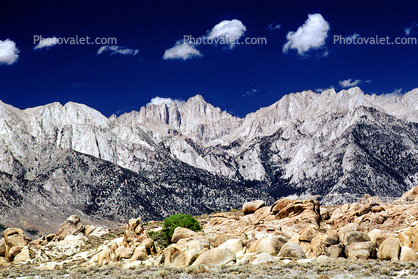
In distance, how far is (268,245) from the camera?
135ft

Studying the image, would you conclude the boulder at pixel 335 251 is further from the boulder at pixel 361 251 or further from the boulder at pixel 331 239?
the boulder at pixel 331 239

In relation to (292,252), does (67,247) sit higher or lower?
lower

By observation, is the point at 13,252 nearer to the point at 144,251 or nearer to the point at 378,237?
the point at 144,251

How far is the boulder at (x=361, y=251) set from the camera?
119 feet

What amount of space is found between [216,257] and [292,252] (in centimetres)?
813

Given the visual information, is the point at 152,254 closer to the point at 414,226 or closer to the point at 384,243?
the point at 384,243

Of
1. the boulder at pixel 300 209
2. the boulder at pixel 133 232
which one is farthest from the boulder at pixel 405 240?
the boulder at pixel 133 232

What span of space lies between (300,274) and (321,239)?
Answer: 1019 cm

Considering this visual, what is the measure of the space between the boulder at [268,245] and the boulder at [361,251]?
7.19 m

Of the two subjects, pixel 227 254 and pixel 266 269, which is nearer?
pixel 266 269

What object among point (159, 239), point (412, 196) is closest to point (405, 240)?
point (412, 196)

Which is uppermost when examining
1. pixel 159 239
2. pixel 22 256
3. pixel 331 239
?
pixel 331 239

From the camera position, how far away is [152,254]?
49.8 meters

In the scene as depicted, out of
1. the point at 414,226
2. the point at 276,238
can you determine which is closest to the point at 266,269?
the point at 276,238
